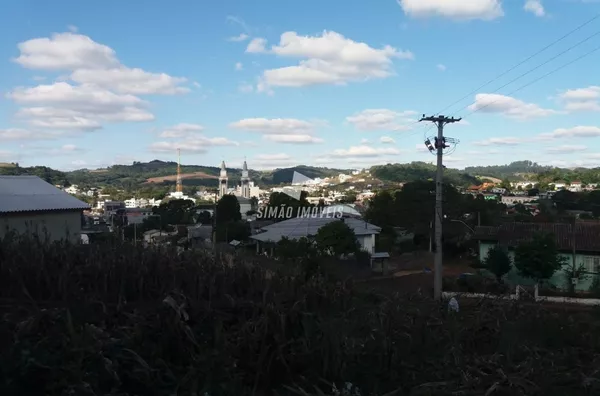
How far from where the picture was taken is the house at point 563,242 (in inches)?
777

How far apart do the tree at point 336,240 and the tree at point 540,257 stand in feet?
26.3

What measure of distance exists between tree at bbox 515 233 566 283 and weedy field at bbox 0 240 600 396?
1577 cm

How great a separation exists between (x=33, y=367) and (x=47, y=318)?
59 cm

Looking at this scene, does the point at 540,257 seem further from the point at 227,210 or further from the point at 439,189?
the point at 227,210

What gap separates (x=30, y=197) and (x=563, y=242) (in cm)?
1891

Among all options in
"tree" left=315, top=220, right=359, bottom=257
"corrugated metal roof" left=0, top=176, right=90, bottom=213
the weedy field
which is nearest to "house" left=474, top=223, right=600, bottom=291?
"tree" left=315, top=220, right=359, bottom=257

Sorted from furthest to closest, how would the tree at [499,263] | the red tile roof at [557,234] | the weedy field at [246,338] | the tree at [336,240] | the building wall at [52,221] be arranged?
the tree at [336,240]
the red tile roof at [557,234]
the tree at [499,263]
the building wall at [52,221]
the weedy field at [246,338]

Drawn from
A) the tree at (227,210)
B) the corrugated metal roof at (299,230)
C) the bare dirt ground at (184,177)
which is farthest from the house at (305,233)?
the bare dirt ground at (184,177)

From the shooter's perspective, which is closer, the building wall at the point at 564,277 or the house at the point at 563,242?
the building wall at the point at 564,277

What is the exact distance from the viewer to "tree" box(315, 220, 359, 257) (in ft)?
80.9

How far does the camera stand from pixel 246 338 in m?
3.28

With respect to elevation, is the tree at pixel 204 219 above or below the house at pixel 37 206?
below

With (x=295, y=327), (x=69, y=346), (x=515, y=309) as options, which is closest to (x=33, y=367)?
(x=69, y=346)

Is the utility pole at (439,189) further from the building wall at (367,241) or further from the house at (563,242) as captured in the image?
the building wall at (367,241)
